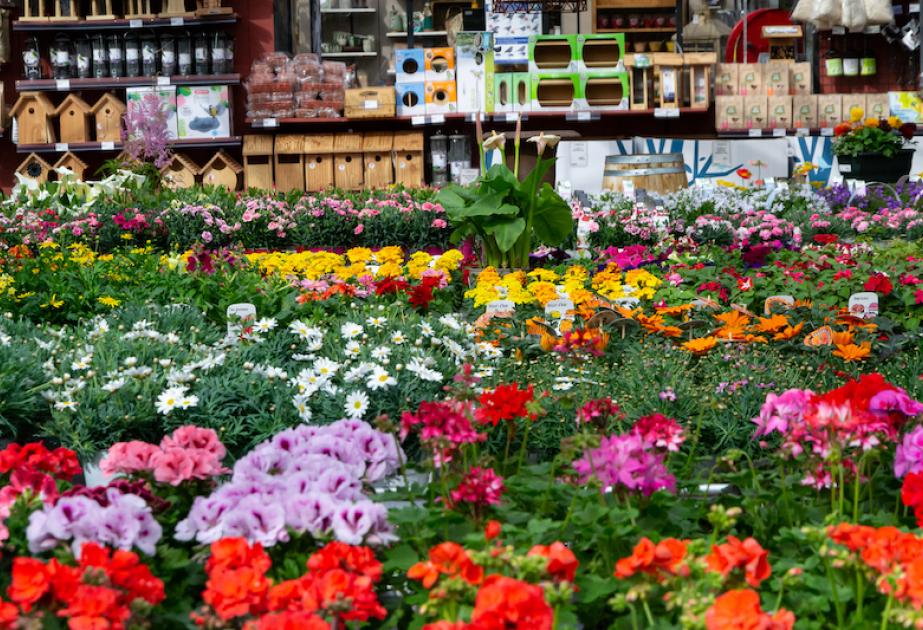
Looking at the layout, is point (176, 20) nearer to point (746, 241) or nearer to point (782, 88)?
point (782, 88)

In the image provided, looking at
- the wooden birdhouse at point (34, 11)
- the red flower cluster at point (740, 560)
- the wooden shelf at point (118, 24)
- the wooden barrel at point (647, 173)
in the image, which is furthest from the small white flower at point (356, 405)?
the wooden birdhouse at point (34, 11)

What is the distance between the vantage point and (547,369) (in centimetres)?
265

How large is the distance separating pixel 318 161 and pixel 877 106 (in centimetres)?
361

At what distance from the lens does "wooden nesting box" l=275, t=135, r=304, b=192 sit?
8.10 metres

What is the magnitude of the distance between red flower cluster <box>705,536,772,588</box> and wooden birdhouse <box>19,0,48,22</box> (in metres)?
8.12

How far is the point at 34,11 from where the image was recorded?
8625 mm

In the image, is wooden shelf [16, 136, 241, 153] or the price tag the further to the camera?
wooden shelf [16, 136, 241, 153]

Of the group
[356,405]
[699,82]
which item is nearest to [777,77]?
[699,82]

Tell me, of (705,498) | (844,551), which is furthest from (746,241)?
(844,551)

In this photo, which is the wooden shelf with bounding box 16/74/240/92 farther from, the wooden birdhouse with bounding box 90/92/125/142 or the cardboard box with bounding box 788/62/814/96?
the cardboard box with bounding box 788/62/814/96

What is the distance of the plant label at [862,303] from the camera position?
3170 mm

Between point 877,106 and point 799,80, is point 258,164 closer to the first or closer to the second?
point 799,80

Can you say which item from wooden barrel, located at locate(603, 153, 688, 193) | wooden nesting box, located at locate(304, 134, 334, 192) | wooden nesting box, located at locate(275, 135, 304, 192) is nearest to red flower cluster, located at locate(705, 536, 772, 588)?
wooden barrel, located at locate(603, 153, 688, 193)

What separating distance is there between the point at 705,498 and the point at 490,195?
2.48 m
